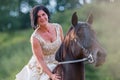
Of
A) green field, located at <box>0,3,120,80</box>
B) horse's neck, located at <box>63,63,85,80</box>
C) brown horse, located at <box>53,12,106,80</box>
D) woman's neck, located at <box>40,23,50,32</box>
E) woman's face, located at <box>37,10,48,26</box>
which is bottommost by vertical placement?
green field, located at <box>0,3,120,80</box>

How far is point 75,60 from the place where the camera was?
5.35m

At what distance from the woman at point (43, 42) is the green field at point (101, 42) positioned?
772 centimetres

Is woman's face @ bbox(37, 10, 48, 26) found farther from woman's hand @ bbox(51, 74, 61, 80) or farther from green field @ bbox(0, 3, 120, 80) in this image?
green field @ bbox(0, 3, 120, 80)

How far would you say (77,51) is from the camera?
5246mm

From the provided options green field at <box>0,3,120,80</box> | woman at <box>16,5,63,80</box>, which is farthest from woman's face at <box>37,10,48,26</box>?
green field at <box>0,3,120,80</box>

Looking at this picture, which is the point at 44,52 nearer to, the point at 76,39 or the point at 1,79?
the point at 76,39

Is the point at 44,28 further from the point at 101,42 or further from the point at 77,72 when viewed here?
the point at 101,42

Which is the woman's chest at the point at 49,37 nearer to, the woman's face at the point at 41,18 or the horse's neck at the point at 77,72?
the woman's face at the point at 41,18

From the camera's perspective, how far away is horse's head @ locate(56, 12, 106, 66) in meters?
5.01

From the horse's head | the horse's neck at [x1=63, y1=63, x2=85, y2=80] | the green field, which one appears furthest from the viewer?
the green field

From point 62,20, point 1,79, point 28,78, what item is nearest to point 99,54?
point 28,78

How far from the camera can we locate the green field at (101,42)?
15570mm

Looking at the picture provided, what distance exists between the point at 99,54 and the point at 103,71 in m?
10.9

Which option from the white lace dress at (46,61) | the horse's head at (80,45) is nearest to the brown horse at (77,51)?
the horse's head at (80,45)
